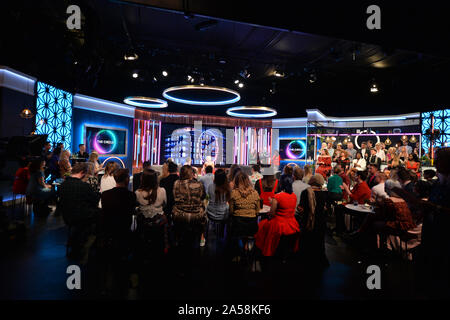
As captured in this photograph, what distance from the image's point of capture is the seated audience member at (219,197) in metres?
3.52

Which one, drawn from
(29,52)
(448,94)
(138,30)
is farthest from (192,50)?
(448,94)

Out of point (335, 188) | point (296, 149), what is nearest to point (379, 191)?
point (335, 188)

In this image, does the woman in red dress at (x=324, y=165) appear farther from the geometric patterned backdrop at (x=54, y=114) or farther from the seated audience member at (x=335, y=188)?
the geometric patterned backdrop at (x=54, y=114)

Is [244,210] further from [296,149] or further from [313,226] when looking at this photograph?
[296,149]

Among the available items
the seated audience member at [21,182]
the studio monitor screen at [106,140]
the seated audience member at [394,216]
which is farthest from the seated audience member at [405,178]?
the studio monitor screen at [106,140]

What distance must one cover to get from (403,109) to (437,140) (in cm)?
176

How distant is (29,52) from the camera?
5469 mm

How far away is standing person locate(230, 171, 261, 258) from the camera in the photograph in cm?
330

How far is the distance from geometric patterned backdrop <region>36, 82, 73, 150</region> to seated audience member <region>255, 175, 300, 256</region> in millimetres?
7060

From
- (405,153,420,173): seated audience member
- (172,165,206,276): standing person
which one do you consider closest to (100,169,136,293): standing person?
(172,165,206,276): standing person

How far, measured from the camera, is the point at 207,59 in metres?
8.80

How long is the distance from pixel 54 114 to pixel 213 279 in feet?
26.0

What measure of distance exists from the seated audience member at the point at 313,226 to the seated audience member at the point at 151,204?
76.9 inches

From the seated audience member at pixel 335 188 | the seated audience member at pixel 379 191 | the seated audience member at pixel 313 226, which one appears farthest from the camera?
the seated audience member at pixel 335 188
